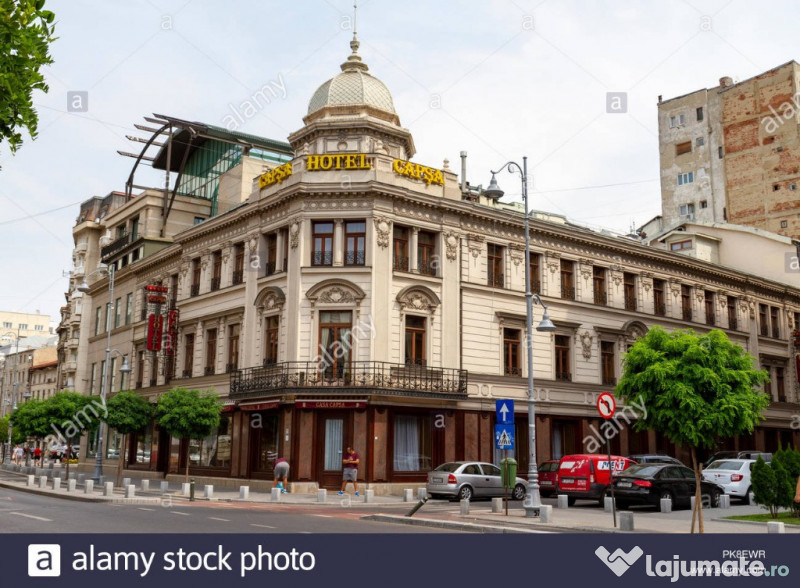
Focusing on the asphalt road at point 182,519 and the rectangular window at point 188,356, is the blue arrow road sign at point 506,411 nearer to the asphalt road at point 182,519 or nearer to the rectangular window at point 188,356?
the asphalt road at point 182,519

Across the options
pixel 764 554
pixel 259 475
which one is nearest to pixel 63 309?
pixel 259 475

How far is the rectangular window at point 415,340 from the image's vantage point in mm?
33969

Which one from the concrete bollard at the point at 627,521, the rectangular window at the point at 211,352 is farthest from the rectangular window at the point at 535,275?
the concrete bollard at the point at 627,521

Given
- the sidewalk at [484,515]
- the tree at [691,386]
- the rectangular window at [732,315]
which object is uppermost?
the rectangular window at [732,315]

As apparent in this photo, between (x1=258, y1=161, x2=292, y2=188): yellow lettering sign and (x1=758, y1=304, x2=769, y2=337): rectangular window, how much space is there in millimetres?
33053

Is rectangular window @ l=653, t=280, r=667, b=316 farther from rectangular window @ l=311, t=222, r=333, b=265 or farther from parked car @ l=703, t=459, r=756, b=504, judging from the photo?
rectangular window @ l=311, t=222, r=333, b=265

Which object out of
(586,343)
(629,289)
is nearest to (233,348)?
(586,343)

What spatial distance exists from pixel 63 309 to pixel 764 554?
75.7 m

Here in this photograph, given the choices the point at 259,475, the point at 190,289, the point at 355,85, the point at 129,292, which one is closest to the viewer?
the point at 259,475

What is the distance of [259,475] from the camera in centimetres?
3453

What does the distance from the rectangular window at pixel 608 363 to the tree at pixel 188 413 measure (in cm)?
1974

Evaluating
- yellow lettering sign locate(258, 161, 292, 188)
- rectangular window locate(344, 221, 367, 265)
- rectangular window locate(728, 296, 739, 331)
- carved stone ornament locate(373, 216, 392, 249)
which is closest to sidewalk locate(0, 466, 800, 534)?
rectangular window locate(344, 221, 367, 265)

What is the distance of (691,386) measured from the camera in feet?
109

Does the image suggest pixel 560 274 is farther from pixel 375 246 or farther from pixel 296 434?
pixel 296 434
